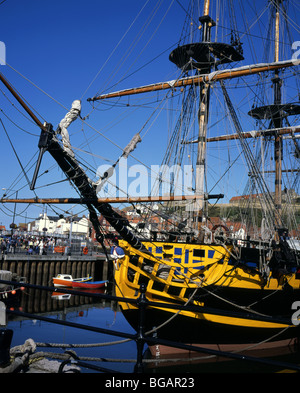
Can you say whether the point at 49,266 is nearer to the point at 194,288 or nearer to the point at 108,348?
the point at 108,348

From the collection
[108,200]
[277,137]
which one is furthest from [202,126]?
[277,137]

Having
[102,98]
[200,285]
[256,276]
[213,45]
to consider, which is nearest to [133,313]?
[200,285]

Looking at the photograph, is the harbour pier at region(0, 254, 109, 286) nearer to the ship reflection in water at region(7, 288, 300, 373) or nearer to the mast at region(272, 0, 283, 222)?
the ship reflection in water at region(7, 288, 300, 373)

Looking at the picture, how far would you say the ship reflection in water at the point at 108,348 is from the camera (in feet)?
39.7

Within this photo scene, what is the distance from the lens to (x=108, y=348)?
14328 millimetres

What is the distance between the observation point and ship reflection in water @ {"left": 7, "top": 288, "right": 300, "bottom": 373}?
12.1 meters

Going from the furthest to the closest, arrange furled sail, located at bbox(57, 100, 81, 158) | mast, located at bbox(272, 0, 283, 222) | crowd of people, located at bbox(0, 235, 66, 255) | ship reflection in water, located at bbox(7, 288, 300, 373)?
crowd of people, located at bbox(0, 235, 66, 255)
mast, located at bbox(272, 0, 283, 222)
ship reflection in water, located at bbox(7, 288, 300, 373)
furled sail, located at bbox(57, 100, 81, 158)

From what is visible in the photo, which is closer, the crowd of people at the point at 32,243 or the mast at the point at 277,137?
the mast at the point at 277,137

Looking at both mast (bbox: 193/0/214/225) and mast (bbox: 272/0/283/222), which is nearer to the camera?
mast (bbox: 193/0/214/225)

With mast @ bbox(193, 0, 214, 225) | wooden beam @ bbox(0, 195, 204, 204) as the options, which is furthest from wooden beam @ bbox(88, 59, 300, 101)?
wooden beam @ bbox(0, 195, 204, 204)

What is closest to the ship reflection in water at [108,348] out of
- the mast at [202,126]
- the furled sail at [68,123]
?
the mast at [202,126]

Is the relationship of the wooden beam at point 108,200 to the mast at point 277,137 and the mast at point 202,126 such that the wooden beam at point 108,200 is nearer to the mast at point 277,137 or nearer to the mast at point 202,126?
the mast at point 202,126

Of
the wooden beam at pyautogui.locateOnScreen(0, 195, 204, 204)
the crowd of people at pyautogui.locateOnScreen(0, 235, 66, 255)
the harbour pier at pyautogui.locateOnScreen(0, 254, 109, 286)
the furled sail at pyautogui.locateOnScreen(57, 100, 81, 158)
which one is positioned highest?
the furled sail at pyautogui.locateOnScreen(57, 100, 81, 158)

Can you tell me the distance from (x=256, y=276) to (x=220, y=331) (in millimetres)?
2309
